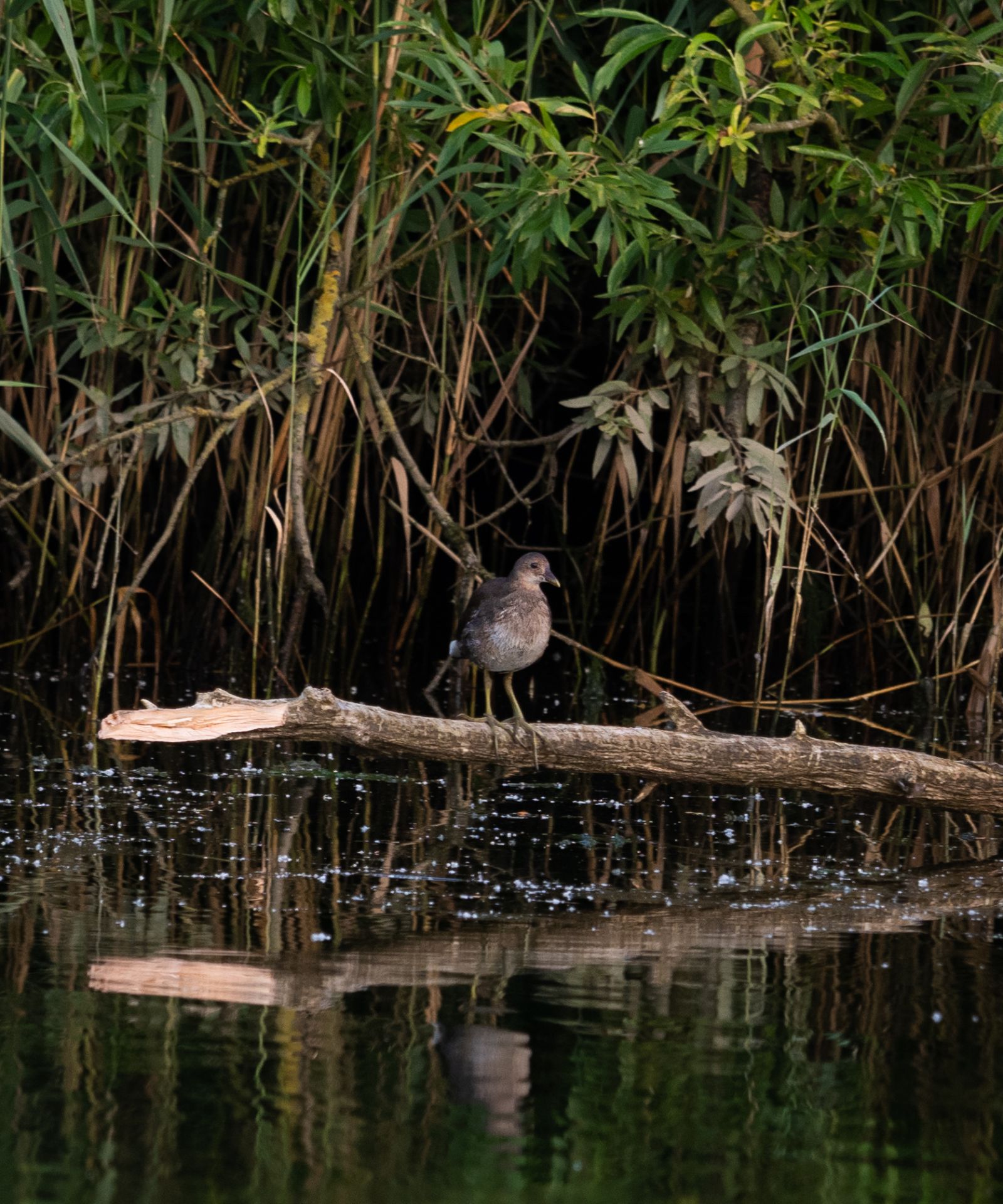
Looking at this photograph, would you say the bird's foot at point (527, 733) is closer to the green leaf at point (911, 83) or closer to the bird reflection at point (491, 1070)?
the bird reflection at point (491, 1070)

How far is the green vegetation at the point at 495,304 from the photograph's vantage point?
4660 millimetres

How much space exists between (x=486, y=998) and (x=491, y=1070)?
0.30 m

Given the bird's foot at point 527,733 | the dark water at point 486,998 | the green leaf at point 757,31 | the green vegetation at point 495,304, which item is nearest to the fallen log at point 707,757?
the bird's foot at point 527,733

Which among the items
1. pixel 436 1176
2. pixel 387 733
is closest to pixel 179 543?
pixel 387 733

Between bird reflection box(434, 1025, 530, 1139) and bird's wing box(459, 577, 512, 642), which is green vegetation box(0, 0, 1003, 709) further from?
bird reflection box(434, 1025, 530, 1139)

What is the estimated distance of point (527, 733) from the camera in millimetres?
3812

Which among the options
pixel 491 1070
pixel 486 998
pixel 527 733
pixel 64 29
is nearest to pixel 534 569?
pixel 527 733

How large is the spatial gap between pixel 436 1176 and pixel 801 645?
452cm

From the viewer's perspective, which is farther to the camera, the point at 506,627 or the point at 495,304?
the point at 495,304

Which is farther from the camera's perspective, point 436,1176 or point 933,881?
point 933,881

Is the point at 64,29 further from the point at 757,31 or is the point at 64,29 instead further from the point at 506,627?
the point at 506,627

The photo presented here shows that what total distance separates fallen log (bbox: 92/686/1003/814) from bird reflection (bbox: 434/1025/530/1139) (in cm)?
108

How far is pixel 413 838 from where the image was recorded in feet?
13.0

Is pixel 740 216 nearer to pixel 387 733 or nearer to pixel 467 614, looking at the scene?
pixel 467 614
